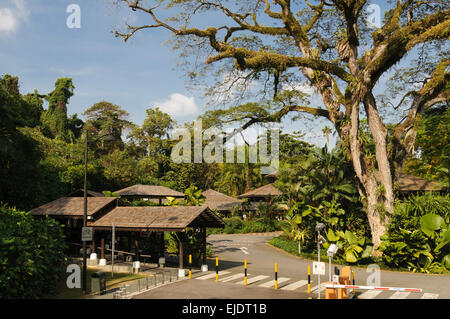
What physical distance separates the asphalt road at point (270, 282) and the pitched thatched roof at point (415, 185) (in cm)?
1399

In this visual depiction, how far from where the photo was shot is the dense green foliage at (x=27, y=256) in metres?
13.3

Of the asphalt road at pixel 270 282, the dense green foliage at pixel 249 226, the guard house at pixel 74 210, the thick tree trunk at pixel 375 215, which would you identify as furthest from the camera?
the dense green foliage at pixel 249 226

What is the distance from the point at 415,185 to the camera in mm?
35844

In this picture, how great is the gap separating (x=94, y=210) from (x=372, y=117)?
1939 cm

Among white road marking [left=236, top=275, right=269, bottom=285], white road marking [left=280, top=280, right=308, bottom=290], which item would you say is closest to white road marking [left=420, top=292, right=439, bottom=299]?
white road marking [left=280, top=280, right=308, bottom=290]

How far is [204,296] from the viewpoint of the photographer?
15523mm

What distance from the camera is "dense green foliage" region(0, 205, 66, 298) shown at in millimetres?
13273

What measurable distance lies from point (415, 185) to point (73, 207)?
29936 millimetres

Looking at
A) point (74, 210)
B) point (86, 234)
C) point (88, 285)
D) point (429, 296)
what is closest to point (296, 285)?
point (429, 296)

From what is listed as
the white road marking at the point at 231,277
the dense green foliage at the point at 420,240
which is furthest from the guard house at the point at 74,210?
the dense green foliage at the point at 420,240

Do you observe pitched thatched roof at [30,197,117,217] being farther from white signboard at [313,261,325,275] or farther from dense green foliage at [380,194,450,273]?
dense green foliage at [380,194,450,273]

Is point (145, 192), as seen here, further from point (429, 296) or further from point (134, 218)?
point (429, 296)

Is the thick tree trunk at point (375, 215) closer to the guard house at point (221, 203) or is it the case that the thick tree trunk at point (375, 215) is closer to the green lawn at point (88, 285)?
the green lawn at point (88, 285)

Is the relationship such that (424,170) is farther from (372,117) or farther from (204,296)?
(204,296)
